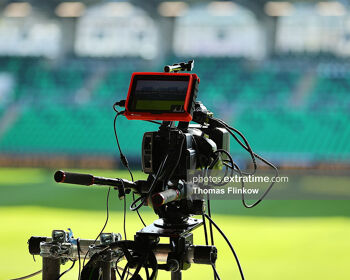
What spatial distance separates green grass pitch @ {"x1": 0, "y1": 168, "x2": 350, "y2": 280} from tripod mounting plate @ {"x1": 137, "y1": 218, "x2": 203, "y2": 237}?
6.30ft

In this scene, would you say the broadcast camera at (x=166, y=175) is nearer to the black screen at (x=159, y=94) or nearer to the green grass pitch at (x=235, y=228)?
the black screen at (x=159, y=94)

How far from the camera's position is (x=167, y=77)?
1705 mm

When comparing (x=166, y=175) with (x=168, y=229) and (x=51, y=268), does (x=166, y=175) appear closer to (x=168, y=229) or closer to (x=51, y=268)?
(x=168, y=229)

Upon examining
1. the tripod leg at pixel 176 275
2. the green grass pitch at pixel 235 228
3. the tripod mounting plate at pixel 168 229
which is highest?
the tripod mounting plate at pixel 168 229

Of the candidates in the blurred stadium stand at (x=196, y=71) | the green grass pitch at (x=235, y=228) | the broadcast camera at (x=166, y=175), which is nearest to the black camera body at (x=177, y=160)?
the broadcast camera at (x=166, y=175)

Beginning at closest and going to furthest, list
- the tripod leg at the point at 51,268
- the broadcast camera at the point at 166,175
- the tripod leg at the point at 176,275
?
the broadcast camera at the point at 166,175, the tripod leg at the point at 176,275, the tripod leg at the point at 51,268

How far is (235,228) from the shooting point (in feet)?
19.5

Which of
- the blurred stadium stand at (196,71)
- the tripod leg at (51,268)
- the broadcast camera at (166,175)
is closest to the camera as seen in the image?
the broadcast camera at (166,175)

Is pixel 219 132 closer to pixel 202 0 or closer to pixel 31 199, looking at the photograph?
pixel 31 199

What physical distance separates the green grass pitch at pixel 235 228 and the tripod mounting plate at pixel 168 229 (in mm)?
1920

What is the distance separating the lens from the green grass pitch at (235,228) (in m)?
4.12

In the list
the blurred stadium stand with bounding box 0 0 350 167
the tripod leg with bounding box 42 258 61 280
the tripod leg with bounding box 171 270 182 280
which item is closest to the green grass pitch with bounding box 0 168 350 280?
the tripod leg with bounding box 42 258 61 280

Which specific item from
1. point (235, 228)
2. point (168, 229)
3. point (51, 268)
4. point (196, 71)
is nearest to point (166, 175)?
point (168, 229)

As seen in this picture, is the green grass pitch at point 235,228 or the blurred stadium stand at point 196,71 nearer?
the green grass pitch at point 235,228
